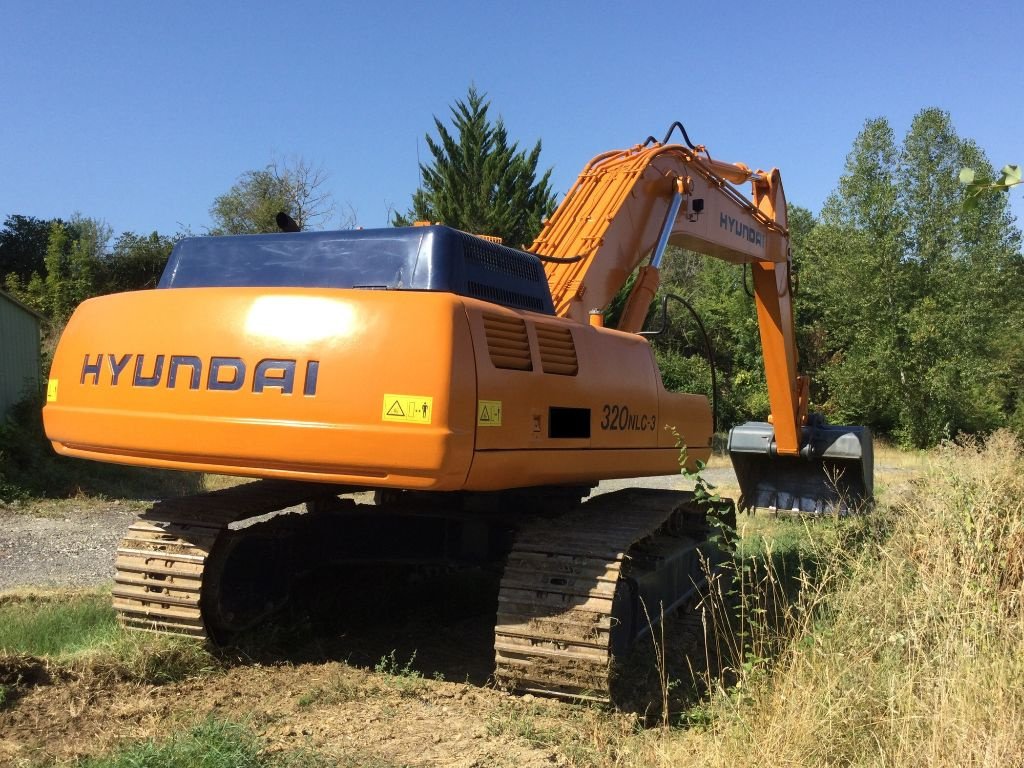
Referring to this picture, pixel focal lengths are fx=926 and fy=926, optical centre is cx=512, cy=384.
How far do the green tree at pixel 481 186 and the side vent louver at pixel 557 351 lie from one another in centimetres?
1950

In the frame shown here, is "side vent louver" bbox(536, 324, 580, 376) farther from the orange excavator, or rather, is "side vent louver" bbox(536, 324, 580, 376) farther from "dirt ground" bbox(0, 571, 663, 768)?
"dirt ground" bbox(0, 571, 663, 768)

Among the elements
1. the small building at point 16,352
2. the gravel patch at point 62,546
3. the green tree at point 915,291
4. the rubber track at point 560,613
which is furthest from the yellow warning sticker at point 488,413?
the green tree at point 915,291

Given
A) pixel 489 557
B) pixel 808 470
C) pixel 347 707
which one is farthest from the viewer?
pixel 808 470

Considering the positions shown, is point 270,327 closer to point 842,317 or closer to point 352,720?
point 352,720

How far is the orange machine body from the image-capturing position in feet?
11.8

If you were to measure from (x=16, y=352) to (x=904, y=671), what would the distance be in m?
13.3

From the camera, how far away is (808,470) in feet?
31.6

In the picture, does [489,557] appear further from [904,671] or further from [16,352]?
[16,352]

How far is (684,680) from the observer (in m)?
4.74

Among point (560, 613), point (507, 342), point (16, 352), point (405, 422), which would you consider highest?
point (16, 352)

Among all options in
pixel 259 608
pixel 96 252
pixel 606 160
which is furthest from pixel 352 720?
pixel 96 252

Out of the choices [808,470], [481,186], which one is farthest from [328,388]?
[481,186]

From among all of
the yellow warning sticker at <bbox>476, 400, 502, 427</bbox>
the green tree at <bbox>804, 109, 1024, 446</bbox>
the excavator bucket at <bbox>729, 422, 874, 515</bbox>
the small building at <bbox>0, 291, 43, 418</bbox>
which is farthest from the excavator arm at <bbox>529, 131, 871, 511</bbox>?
the green tree at <bbox>804, 109, 1024, 446</bbox>

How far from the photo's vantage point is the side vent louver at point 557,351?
421 cm
